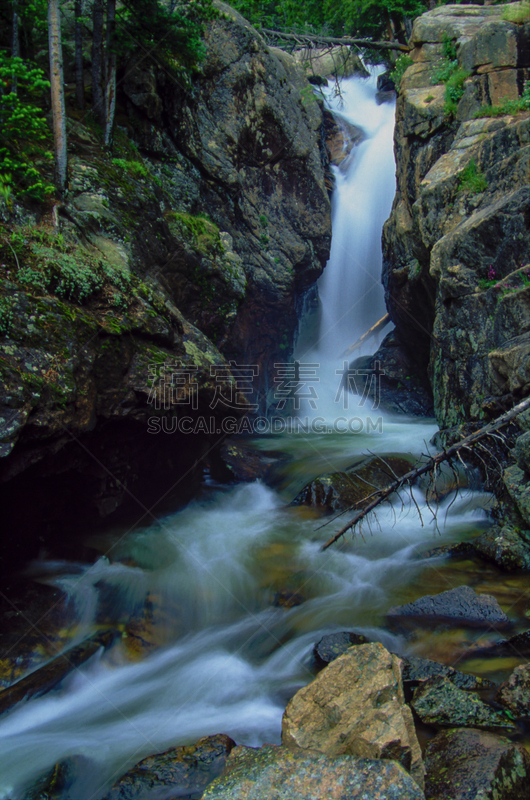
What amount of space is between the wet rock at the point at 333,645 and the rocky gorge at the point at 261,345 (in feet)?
0.07

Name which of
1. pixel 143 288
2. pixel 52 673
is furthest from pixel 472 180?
pixel 52 673

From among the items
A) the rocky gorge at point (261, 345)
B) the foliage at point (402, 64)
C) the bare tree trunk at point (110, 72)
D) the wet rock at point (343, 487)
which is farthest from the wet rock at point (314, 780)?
the foliage at point (402, 64)

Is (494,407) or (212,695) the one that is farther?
(494,407)

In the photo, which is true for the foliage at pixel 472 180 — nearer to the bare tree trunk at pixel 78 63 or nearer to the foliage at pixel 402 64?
the foliage at pixel 402 64

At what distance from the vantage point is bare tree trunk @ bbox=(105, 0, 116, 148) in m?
7.61

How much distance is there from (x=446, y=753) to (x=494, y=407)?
16.4 ft

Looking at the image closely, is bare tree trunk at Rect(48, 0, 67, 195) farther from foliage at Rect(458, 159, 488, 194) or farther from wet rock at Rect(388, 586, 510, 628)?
foliage at Rect(458, 159, 488, 194)

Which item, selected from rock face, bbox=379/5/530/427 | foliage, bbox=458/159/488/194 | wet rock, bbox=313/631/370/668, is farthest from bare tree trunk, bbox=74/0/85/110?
wet rock, bbox=313/631/370/668

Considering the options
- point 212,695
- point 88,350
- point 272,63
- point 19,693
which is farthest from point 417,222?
point 19,693

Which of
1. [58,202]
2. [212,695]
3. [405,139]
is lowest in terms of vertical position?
[212,695]

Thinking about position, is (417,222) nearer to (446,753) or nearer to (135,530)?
(135,530)

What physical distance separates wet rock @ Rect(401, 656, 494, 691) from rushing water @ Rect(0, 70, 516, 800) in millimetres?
525

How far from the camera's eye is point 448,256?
8281mm

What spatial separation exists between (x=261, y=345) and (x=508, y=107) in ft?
28.8
